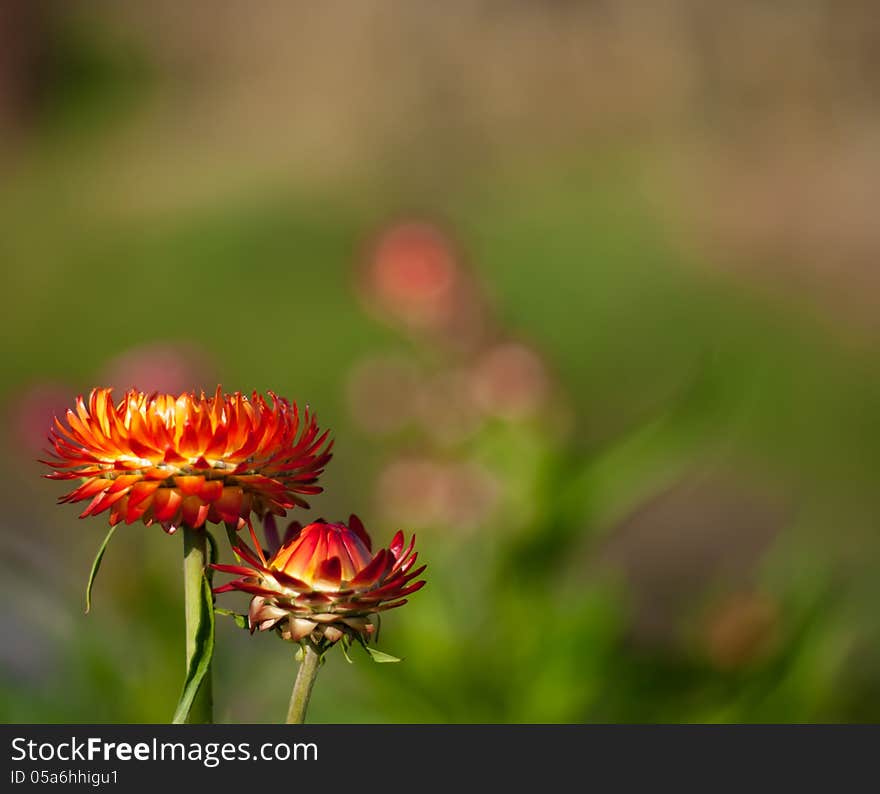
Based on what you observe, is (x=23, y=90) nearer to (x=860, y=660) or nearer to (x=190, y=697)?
(x=860, y=660)

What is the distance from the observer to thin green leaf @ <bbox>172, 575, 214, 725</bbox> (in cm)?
80

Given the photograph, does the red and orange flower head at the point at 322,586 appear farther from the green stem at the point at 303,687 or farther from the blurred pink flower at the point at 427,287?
the blurred pink flower at the point at 427,287

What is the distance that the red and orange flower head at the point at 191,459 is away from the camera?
83 centimetres

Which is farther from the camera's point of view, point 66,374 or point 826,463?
point 66,374

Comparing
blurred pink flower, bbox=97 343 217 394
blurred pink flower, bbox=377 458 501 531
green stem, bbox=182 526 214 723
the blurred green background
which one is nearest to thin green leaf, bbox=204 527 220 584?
green stem, bbox=182 526 214 723

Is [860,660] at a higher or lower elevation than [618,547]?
lower

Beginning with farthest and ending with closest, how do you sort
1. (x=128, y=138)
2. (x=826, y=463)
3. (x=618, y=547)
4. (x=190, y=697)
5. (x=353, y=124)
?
(x=128, y=138) < (x=353, y=124) < (x=826, y=463) < (x=618, y=547) < (x=190, y=697)

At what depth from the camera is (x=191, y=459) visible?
2.70 feet

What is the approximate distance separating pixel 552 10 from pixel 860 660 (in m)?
5.29

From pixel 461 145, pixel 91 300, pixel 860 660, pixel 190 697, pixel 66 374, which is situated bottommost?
pixel 190 697

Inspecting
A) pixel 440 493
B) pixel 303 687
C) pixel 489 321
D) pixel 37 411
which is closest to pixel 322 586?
pixel 303 687

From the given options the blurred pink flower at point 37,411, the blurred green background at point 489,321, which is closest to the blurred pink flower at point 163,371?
the blurred green background at point 489,321

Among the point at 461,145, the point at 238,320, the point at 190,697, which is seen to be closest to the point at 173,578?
the point at 190,697

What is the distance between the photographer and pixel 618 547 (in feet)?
14.1
